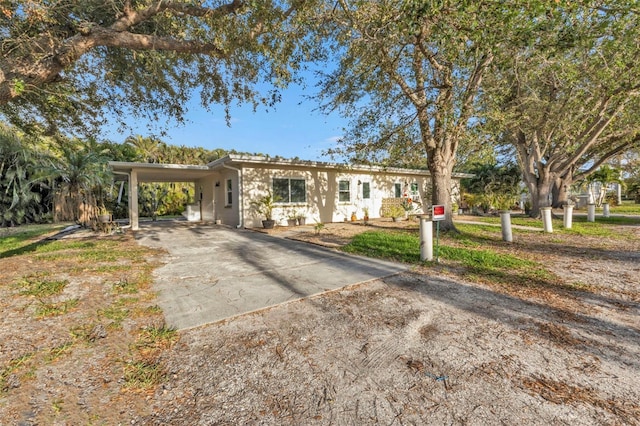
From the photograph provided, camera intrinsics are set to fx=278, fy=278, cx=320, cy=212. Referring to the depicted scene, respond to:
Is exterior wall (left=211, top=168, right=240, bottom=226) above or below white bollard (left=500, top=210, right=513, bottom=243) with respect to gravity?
above

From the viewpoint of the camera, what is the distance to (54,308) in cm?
334

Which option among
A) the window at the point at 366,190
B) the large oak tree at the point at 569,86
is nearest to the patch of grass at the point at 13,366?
the large oak tree at the point at 569,86

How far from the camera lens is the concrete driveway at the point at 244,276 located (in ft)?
11.2

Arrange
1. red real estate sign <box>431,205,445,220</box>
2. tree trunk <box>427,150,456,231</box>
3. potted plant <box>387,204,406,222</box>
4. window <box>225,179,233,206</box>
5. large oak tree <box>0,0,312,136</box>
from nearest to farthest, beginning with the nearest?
large oak tree <box>0,0,312,136</box> → red real estate sign <box>431,205,445,220</box> → tree trunk <box>427,150,456,231</box> → window <box>225,179,233,206</box> → potted plant <box>387,204,406,222</box>

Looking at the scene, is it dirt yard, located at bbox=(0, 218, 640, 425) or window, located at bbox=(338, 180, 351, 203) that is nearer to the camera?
dirt yard, located at bbox=(0, 218, 640, 425)

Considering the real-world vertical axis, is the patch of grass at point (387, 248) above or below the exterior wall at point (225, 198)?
below

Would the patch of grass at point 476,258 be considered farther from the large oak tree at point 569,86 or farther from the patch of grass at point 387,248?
the large oak tree at point 569,86

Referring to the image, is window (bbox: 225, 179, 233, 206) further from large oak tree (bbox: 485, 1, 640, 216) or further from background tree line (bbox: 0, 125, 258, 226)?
large oak tree (bbox: 485, 1, 640, 216)

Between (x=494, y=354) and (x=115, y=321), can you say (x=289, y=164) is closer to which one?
(x=115, y=321)

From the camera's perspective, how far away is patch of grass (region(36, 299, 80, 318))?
318 centimetres

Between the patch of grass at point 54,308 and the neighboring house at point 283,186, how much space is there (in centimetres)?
759

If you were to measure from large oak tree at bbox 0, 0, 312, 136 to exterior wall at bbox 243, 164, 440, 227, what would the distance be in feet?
14.1

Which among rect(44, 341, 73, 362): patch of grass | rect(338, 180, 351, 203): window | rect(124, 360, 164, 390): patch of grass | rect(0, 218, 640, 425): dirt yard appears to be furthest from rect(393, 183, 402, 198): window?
rect(44, 341, 73, 362): patch of grass

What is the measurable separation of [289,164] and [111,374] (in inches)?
413
